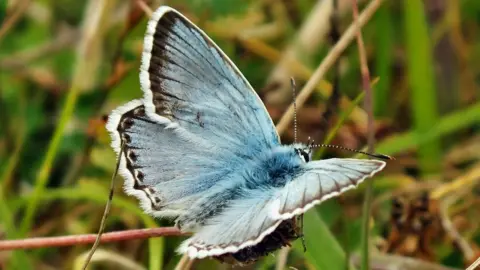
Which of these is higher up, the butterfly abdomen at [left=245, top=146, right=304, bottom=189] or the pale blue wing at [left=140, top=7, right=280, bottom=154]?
the pale blue wing at [left=140, top=7, right=280, bottom=154]

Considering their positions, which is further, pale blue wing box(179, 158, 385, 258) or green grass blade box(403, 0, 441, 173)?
green grass blade box(403, 0, 441, 173)

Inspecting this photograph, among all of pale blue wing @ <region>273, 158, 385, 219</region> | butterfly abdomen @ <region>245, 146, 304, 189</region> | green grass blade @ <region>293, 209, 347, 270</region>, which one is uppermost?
pale blue wing @ <region>273, 158, 385, 219</region>

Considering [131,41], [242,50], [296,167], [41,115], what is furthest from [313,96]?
[296,167]

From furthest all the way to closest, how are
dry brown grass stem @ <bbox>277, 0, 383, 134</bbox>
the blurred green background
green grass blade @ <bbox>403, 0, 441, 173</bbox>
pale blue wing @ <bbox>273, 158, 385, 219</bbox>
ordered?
green grass blade @ <bbox>403, 0, 441, 173</bbox> → the blurred green background → dry brown grass stem @ <bbox>277, 0, 383, 134</bbox> → pale blue wing @ <bbox>273, 158, 385, 219</bbox>

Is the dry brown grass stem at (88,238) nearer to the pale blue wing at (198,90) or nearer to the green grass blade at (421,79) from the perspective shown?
the pale blue wing at (198,90)

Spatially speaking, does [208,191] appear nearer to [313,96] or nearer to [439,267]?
[439,267]

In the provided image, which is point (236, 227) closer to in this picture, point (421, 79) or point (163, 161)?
point (163, 161)

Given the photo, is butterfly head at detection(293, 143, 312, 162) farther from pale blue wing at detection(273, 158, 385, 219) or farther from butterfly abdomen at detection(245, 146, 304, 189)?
pale blue wing at detection(273, 158, 385, 219)

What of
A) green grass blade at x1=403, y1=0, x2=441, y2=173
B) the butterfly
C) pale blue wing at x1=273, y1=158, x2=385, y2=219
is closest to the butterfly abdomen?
the butterfly
